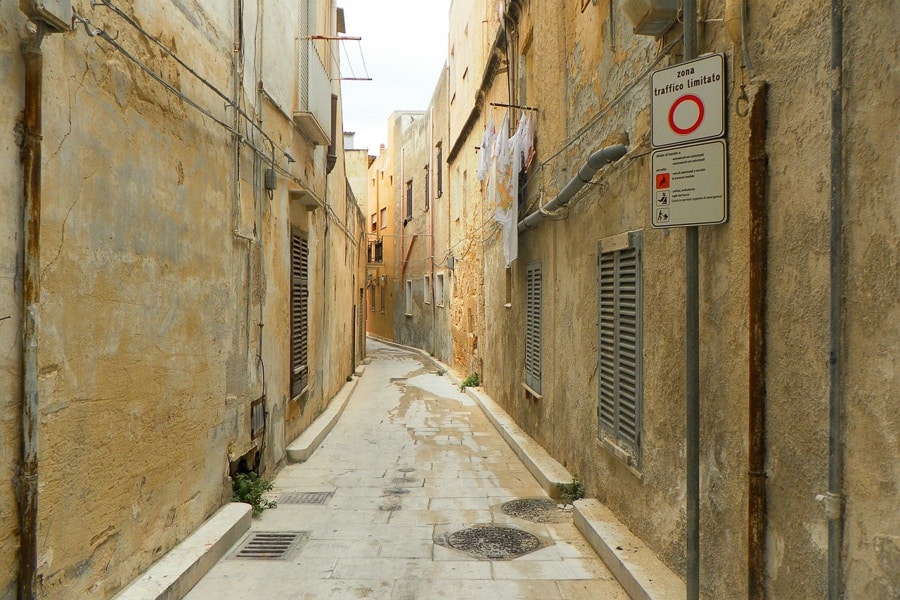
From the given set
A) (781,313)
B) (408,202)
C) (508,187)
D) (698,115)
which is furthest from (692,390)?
(408,202)

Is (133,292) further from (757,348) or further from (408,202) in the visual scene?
(408,202)

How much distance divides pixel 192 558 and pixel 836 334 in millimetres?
4108

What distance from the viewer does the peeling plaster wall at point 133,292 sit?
3.21 meters

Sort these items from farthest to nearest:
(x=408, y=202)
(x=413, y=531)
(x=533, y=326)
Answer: (x=408, y=202) → (x=533, y=326) → (x=413, y=531)

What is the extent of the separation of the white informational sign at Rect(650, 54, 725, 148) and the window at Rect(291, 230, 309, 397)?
597 centimetres

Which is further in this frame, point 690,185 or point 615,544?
point 615,544

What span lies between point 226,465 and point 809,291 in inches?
189

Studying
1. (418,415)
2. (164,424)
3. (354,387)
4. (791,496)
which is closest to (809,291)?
(791,496)

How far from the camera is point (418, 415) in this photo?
1220cm

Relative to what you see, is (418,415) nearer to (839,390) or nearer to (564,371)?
(564,371)

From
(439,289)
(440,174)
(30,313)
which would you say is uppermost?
(440,174)

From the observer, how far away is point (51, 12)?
3.02m

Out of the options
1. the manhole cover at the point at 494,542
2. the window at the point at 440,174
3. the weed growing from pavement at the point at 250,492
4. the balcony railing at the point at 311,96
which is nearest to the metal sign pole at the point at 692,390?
the manhole cover at the point at 494,542

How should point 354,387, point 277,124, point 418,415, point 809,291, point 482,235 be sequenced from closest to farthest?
1. point 809,291
2. point 277,124
3. point 418,415
4. point 482,235
5. point 354,387
